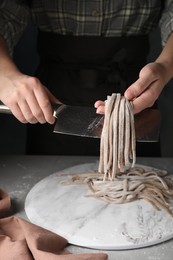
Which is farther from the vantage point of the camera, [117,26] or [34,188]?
[117,26]

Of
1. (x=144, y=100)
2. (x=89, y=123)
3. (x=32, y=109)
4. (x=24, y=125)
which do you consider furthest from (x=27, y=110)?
(x=24, y=125)

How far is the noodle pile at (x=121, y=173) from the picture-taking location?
1.25m

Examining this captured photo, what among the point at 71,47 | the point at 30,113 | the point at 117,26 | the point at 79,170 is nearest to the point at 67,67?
the point at 71,47

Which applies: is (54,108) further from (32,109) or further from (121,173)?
(121,173)

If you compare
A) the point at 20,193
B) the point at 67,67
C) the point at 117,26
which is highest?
the point at 117,26

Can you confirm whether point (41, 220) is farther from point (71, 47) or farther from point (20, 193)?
point (71, 47)

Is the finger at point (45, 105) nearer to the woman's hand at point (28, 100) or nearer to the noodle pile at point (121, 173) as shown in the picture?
the woman's hand at point (28, 100)

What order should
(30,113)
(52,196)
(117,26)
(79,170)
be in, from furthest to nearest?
1. (117,26)
2. (79,170)
3. (52,196)
4. (30,113)

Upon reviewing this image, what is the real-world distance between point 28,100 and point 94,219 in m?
0.32

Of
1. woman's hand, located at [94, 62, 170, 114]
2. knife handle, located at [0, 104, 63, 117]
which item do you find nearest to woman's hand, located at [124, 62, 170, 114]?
woman's hand, located at [94, 62, 170, 114]

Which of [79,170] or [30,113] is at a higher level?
[30,113]

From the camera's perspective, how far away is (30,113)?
4.17 feet

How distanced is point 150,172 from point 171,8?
0.49 metres

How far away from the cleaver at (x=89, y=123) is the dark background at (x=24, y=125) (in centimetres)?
91
